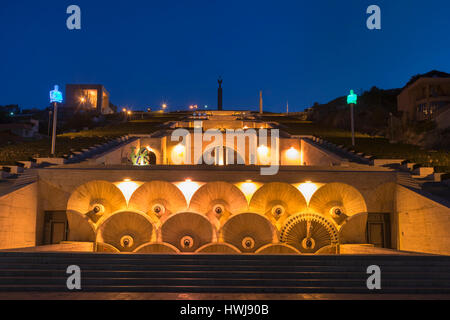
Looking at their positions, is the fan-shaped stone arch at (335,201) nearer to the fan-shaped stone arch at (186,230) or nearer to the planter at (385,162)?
the fan-shaped stone arch at (186,230)

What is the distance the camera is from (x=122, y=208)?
41.6ft

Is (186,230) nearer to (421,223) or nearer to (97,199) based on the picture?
(97,199)

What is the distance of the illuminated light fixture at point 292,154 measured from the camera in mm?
24484

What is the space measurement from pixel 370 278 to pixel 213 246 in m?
4.70

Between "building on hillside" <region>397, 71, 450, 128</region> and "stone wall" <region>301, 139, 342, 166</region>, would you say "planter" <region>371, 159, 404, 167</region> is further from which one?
"building on hillside" <region>397, 71, 450, 128</region>

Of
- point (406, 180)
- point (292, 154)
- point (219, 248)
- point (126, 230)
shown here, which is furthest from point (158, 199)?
point (292, 154)

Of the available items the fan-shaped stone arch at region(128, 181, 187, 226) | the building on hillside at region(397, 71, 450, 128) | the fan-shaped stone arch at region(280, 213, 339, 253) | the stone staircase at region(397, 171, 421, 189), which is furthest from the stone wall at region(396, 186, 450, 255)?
the building on hillside at region(397, 71, 450, 128)

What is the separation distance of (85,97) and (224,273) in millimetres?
63553

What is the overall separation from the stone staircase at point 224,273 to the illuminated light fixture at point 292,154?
16224 mm

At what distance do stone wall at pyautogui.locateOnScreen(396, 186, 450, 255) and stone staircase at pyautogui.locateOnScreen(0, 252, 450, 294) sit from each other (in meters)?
2.20

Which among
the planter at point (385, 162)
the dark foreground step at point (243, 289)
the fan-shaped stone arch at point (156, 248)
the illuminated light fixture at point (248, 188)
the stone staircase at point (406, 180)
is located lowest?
the dark foreground step at point (243, 289)

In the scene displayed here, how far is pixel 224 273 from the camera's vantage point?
308 inches

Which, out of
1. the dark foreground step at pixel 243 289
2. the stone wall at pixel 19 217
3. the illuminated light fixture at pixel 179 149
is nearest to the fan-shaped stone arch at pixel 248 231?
the dark foreground step at pixel 243 289

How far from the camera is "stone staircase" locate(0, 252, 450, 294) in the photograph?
7.33m
